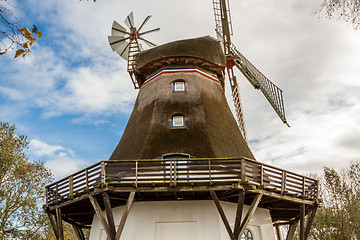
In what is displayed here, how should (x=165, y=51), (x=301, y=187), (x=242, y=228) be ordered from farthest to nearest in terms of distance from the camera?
(x=165, y=51) < (x=301, y=187) < (x=242, y=228)

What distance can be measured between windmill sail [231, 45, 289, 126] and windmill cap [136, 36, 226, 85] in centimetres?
268

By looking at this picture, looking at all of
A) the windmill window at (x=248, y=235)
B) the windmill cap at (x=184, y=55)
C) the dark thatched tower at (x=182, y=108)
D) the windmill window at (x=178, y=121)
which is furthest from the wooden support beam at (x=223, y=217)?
the windmill cap at (x=184, y=55)

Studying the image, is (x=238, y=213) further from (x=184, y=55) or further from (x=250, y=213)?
(x=184, y=55)

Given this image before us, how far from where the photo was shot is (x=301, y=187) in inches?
502

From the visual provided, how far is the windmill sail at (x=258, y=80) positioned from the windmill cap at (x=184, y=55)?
2.68m

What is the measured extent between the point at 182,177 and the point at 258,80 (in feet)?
31.0

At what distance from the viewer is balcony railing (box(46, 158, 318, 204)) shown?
11164 millimetres

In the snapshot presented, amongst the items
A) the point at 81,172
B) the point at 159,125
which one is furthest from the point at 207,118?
the point at 81,172

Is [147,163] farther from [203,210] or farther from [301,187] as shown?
[301,187]

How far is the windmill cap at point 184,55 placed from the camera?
16219 mm

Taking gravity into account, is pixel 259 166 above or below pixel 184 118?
below

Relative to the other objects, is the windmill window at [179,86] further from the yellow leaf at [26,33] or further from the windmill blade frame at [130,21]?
the yellow leaf at [26,33]

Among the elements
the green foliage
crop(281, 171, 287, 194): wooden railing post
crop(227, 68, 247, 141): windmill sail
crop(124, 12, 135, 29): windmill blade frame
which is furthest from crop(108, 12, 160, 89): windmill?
the green foliage

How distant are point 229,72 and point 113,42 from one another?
716cm
